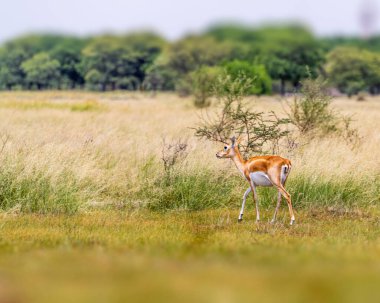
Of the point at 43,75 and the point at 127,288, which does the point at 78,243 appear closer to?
the point at 127,288

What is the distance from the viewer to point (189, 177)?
12.8m

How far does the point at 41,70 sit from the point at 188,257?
76.6 metres

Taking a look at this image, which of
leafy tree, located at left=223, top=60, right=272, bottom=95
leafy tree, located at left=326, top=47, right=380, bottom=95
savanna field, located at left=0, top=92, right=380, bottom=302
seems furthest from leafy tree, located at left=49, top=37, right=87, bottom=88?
savanna field, located at left=0, top=92, right=380, bottom=302

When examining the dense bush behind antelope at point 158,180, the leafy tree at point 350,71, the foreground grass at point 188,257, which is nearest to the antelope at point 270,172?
the foreground grass at point 188,257

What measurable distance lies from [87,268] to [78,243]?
7.01 feet

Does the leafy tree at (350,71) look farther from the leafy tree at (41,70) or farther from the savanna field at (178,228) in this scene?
the savanna field at (178,228)

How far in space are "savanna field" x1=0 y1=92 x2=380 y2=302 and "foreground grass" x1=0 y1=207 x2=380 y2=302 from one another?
18 millimetres

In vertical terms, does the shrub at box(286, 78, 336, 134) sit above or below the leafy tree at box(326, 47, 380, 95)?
above

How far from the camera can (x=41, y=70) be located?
80625 millimetres

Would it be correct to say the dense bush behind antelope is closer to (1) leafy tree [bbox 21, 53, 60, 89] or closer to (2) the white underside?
(2) the white underside

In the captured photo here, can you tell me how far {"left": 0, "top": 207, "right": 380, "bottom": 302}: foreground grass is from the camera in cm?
548

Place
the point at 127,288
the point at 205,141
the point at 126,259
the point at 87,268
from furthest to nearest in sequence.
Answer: the point at 205,141, the point at 126,259, the point at 87,268, the point at 127,288

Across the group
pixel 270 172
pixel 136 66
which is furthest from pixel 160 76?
pixel 270 172

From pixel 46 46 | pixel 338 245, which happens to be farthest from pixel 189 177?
pixel 46 46
